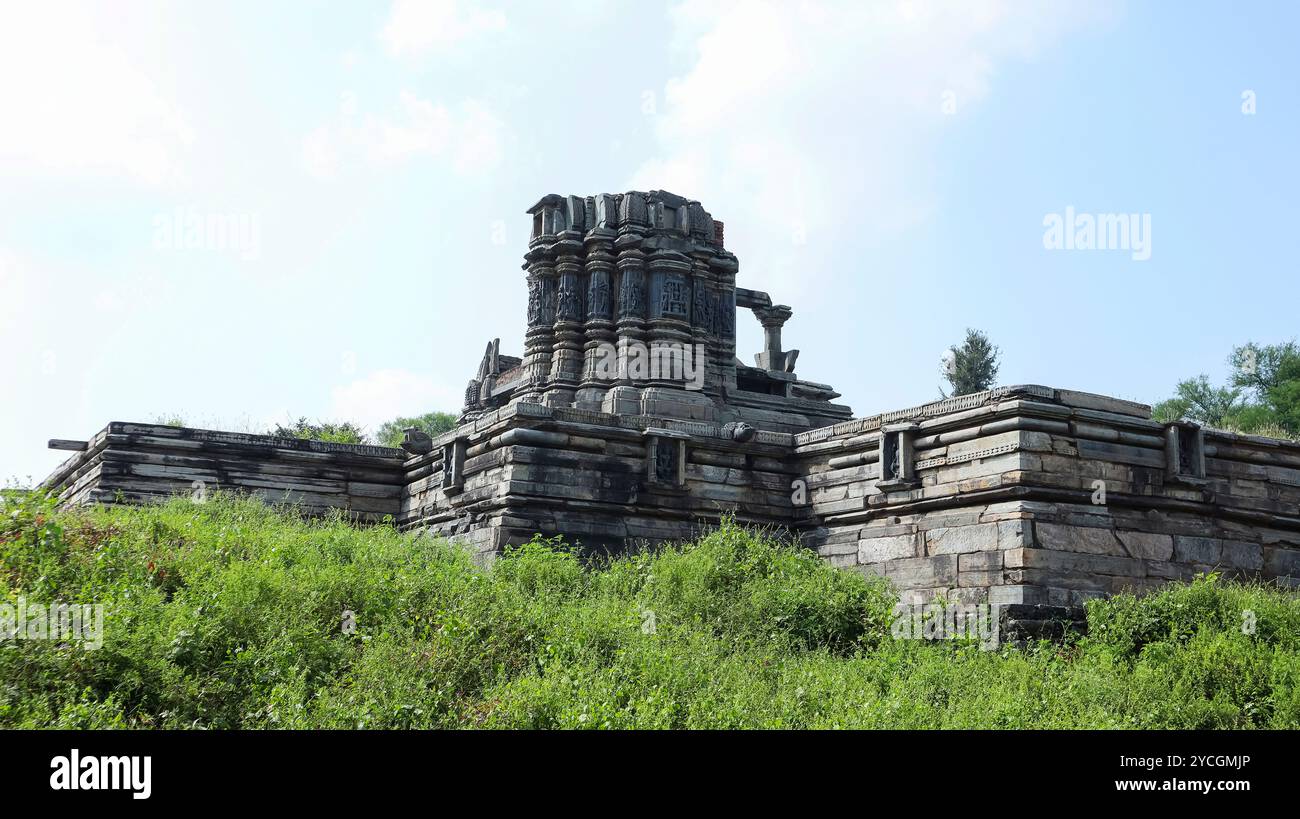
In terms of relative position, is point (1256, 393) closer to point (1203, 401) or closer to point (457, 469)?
point (1203, 401)

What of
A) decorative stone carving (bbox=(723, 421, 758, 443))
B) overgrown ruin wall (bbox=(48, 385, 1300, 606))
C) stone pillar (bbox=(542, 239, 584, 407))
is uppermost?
stone pillar (bbox=(542, 239, 584, 407))

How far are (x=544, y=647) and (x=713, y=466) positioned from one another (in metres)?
6.50

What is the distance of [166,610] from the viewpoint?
33.9 ft

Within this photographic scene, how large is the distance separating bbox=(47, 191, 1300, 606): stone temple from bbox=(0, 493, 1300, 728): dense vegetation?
0.95m

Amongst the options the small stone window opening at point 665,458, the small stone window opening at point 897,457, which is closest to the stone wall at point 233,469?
the small stone window opening at point 665,458

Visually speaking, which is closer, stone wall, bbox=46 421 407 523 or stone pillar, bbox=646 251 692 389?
stone wall, bbox=46 421 407 523

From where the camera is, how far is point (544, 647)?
10711 mm

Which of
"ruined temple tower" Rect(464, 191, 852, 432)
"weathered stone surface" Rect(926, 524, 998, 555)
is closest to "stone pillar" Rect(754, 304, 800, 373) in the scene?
"ruined temple tower" Rect(464, 191, 852, 432)

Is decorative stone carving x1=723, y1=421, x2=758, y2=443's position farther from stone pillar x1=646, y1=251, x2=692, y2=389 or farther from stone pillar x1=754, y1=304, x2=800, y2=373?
stone pillar x1=754, y1=304, x2=800, y2=373

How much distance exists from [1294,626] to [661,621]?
649 centimetres

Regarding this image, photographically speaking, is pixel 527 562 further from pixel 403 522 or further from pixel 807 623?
pixel 403 522

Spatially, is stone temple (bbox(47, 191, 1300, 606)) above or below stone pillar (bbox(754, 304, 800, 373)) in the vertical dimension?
below

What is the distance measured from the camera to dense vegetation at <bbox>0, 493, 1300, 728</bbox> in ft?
30.1
